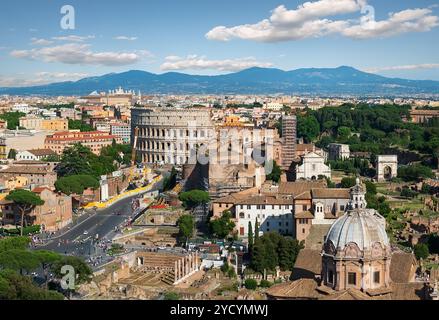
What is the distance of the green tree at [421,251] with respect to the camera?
2286cm

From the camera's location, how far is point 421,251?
904 inches

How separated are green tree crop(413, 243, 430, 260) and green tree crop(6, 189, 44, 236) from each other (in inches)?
524

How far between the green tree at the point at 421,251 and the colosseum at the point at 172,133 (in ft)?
85.0

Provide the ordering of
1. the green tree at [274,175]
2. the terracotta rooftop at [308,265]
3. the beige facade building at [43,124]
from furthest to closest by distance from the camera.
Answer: the beige facade building at [43,124] → the green tree at [274,175] → the terracotta rooftop at [308,265]

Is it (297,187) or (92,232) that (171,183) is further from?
(297,187)

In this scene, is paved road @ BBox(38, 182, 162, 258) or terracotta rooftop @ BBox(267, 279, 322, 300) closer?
terracotta rooftop @ BBox(267, 279, 322, 300)

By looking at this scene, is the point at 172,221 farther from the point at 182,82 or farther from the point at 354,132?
the point at 182,82

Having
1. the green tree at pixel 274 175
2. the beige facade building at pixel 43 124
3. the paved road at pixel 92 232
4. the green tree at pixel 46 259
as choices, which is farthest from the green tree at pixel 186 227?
the beige facade building at pixel 43 124

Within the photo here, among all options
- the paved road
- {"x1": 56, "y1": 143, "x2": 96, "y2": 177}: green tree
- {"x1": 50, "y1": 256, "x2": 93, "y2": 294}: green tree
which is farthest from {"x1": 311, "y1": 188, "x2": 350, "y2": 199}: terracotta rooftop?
{"x1": 56, "y1": 143, "x2": 96, "y2": 177}: green tree

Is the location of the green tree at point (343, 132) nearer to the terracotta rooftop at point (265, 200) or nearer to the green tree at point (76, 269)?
the terracotta rooftop at point (265, 200)

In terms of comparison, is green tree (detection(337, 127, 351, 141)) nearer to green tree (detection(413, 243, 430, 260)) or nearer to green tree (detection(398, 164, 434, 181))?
green tree (detection(398, 164, 434, 181))

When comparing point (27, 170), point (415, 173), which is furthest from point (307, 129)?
point (27, 170)

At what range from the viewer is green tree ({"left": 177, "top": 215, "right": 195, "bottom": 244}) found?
2462 centimetres
